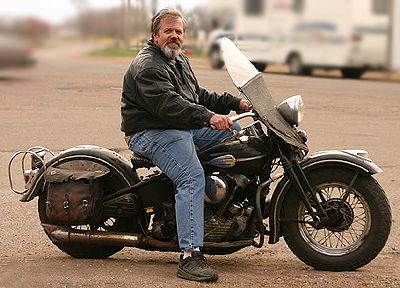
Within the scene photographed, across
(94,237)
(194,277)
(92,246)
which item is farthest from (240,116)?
(92,246)

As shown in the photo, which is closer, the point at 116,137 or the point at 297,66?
the point at 297,66

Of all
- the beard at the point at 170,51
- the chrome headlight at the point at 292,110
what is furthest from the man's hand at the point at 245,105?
the beard at the point at 170,51

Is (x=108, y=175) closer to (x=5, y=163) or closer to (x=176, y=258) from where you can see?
(x=176, y=258)

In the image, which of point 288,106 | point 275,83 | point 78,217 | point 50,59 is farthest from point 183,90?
point 275,83

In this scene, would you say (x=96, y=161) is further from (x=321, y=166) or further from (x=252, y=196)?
(x=321, y=166)

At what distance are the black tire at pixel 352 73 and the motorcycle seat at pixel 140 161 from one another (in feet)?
6.03

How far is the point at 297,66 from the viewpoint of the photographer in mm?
7172

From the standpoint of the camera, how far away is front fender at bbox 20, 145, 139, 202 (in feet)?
21.1

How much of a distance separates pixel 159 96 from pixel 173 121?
0.60 feet

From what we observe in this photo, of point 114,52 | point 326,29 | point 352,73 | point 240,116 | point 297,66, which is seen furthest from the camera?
point 352,73

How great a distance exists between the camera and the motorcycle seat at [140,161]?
6.27 metres

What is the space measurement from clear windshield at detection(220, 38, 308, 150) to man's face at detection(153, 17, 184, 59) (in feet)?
1.22

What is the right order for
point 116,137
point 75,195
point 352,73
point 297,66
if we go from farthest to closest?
point 116,137 → point 352,73 → point 297,66 → point 75,195

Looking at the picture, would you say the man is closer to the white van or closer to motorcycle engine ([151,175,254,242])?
motorcycle engine ([151,175,254,242])
